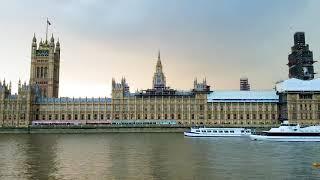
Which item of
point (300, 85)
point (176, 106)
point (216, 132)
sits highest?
point (300, 85)

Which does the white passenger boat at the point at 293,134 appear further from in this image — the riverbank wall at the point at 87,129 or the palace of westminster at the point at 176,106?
the palace of westminster at the point at 176,106

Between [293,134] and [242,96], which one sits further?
[242,96]

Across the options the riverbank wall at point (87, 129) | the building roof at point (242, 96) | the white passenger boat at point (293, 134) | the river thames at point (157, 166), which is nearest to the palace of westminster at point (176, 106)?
the building roof at point (242, 96)

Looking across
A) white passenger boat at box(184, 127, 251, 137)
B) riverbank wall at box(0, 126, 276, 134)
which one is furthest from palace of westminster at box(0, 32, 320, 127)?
white passenger boat at box(184, 127, 251, 137)

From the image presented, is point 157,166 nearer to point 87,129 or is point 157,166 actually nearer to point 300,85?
point 87,129

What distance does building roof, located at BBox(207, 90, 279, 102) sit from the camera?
176875 millimetres

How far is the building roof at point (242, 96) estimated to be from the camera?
17688 centimetres

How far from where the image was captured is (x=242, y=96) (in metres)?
179

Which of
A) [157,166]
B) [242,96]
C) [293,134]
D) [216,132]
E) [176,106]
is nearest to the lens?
[157,166]

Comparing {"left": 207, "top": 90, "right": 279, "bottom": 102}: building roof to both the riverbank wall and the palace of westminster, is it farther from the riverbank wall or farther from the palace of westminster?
the riverbank wall

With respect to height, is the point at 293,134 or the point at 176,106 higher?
the point at 176,106

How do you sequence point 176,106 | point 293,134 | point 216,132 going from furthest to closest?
point 176,106 → point 216,132 → point 293,134

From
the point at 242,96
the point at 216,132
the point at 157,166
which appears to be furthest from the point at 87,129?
the point at 157,166

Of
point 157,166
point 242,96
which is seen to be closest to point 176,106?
point 242,96
